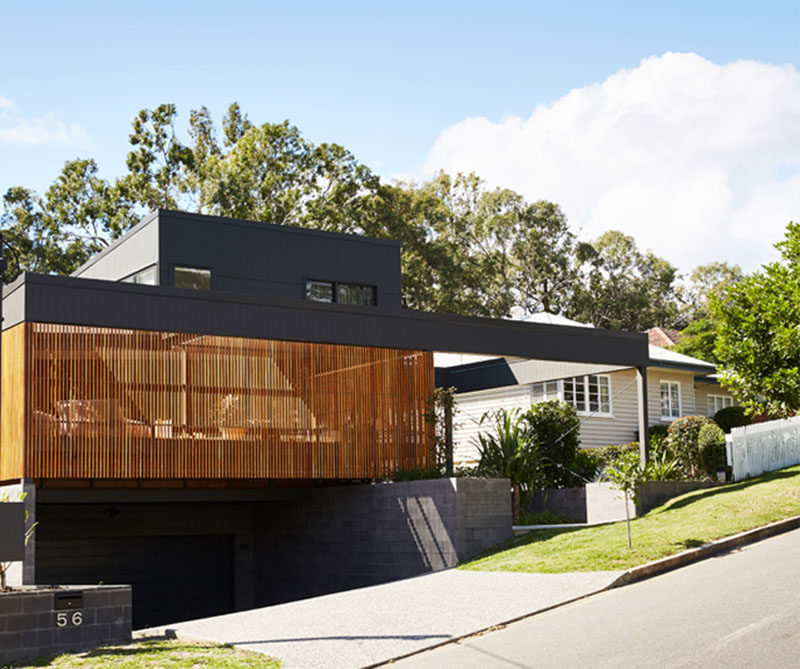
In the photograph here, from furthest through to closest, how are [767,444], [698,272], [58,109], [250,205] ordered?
[698,272], [250,205], [58,109], [767,444]

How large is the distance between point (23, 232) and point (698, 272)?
135ft

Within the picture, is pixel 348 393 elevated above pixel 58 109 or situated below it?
below

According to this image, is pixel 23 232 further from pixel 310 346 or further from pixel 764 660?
pixel 764 660

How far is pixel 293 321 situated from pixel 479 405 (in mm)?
13701

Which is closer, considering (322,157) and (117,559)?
(117,559)

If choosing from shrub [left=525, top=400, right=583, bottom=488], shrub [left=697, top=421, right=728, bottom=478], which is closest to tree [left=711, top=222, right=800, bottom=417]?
shrub [left=697, top=421, right=728, bottom=478]

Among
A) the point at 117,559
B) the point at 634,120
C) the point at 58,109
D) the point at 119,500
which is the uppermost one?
the point at 634,120

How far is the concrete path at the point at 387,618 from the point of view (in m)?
10.9

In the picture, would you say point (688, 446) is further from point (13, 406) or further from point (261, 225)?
point (13, 406)

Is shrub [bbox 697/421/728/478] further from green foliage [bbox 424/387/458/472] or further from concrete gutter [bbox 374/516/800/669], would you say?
concrete gutter [bbox 374/516/800/669]

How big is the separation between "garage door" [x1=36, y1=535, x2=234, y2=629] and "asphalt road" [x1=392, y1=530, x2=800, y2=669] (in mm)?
12969

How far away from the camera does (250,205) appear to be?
1596 inches

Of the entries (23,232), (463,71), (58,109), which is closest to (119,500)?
(463,71)

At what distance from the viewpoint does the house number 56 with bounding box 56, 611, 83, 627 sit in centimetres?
1151
